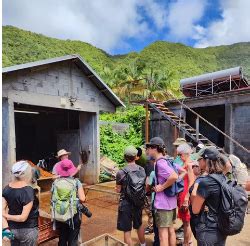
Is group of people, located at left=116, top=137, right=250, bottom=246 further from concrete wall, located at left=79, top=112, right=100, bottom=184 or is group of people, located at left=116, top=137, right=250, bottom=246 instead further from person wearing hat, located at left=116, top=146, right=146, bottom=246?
concrete wall, located at left=79, top=112, right=100, bottom=184

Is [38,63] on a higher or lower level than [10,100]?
higher

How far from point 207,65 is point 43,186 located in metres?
61.3

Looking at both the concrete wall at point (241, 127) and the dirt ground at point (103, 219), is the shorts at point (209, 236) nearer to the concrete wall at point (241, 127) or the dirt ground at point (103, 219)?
the dirt ground at point (103, 219)

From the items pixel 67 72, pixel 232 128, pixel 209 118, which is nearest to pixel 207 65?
pixel 209 118

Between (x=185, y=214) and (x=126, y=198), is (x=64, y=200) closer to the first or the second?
(x=126, y=198)

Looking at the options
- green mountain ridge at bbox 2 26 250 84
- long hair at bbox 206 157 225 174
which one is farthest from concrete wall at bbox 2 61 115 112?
green mountain ridge at bbox 2 26 250 84

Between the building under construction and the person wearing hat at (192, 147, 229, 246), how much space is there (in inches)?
318

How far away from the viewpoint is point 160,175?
392 centimetres

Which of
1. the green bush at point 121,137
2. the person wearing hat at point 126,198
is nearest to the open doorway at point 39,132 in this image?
the green bush at point 121,137

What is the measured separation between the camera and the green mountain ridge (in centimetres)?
4366

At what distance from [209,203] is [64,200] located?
78.2 inches

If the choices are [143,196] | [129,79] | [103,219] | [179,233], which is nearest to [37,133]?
[103,219]

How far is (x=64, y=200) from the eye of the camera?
3.86 meters

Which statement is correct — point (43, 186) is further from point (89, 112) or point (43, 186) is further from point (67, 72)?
point (67, 72)
